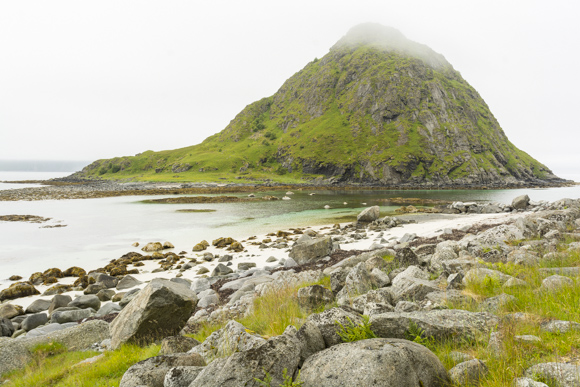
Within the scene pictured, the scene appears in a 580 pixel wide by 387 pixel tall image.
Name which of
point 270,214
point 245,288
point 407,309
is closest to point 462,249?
point 407,309

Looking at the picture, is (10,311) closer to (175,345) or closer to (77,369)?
(77,369)

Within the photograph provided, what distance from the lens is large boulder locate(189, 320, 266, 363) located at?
545 centimetres

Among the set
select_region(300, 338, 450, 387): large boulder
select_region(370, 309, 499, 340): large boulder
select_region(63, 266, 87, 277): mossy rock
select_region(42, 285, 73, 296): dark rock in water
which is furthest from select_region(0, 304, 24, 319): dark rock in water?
select_region(370, 309, 499, 340): large boulder

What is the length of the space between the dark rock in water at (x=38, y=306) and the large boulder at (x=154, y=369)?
14312mm

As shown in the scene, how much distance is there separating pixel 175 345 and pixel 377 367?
4.80 m

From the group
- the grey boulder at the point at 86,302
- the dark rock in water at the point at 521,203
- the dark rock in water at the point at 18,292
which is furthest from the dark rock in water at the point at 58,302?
the dark rock in water at the point at 521,203

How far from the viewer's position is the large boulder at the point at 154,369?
4992 mm

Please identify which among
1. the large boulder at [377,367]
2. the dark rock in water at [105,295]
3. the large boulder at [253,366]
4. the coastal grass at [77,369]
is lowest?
the dark rock in water at [105,295]

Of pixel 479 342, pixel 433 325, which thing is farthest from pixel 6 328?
pixel 479 342

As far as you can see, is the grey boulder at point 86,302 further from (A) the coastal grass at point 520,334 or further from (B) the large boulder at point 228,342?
(A) the coastal grass at point 520,334

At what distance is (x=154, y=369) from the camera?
5102 millimetres

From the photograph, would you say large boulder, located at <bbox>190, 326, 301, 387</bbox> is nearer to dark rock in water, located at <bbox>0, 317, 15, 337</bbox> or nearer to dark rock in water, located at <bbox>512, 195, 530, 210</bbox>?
dark rock in water, located at <bbox>0, 317, 15, 337</bbox>

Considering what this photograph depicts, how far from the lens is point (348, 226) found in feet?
126

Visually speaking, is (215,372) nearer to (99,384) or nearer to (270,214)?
(99,384)
